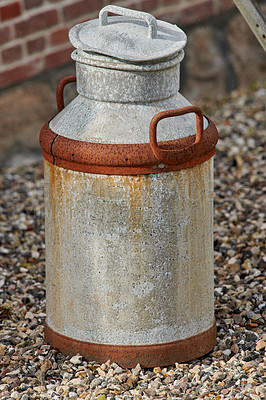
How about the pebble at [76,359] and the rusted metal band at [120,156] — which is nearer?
the rusted metal band at [120,156]

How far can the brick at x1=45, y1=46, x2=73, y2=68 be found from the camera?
200 inches

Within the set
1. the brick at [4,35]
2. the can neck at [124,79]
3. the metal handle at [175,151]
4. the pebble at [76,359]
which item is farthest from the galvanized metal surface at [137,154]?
the brick at [4,35]

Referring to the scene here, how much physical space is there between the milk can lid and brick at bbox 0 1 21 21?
77.3 inches

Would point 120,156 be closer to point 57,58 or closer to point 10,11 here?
point 10,11

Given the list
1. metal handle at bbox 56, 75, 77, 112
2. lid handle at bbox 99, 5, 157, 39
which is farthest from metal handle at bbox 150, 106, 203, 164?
metal handle at bbox 56, 75, 77, 112

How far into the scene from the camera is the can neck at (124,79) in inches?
109

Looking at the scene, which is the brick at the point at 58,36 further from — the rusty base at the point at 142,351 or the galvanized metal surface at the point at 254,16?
the rusty base at the point at 142,351

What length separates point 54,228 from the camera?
9.82ft

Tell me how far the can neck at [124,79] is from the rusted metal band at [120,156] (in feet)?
0.61

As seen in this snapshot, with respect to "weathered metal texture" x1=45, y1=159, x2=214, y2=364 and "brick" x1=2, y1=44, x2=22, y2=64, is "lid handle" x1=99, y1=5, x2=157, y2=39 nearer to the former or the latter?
"weathered metal texture" x1=45, y1=159, x2=214, y2=364

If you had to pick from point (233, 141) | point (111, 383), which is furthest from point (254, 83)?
point (111, 383)

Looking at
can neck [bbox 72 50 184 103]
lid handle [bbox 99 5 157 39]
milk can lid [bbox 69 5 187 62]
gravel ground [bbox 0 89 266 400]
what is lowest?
gravel ground [bbox 0 89 266 400]

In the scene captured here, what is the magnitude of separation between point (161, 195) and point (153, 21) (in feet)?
2.12

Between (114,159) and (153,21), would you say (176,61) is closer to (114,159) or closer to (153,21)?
(153,21)
